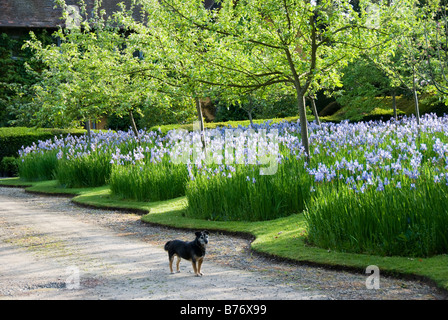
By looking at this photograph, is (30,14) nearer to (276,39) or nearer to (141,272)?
(276,39)

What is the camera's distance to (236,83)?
458 inches

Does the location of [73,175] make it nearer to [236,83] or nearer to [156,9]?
[156,9]

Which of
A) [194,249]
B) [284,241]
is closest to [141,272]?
[194,249]

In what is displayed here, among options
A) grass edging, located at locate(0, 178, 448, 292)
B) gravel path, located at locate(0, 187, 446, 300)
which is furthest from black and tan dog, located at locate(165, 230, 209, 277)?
grass edging, located at locate(0, 178, 448, 292)

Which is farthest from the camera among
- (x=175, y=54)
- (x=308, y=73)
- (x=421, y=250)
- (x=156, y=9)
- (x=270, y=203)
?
(x=156, y=9)

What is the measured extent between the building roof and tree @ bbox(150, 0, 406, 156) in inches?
995

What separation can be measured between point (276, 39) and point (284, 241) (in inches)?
160

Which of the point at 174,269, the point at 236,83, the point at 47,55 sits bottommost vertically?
the point at 174,269

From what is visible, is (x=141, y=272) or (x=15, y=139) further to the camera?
(x=15, y=139)

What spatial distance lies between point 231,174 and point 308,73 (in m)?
2.67

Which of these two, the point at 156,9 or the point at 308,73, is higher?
the point at 156,9

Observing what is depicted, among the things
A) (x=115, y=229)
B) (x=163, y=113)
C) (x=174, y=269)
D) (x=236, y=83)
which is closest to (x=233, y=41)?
(x=236, y=83)

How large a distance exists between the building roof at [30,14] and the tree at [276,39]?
82.9ft

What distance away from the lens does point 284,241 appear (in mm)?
8555
